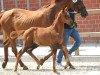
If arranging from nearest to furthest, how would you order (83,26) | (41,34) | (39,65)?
(41,34) < (39,65) < (83,26)

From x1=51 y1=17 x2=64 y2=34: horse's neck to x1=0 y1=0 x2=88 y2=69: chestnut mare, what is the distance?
15.0 inches

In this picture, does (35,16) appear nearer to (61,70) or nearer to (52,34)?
(52,34)

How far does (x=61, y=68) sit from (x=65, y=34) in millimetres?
777

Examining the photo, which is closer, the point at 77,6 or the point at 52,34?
the point at 52,34

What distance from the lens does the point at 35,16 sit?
9.05 metres

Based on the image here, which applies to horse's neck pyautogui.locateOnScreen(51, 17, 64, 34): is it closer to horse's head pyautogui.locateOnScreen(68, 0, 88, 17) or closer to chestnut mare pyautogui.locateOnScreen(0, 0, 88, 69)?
chestnut mare pyautogui.locateOnScreen(0, 0, 88, 69)

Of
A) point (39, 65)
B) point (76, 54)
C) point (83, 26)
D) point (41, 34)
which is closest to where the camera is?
point (41, 34)

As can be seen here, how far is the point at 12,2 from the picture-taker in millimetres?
13898

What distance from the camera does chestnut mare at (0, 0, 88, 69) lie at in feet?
29.3

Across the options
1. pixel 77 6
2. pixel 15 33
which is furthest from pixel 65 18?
pixel 15 33

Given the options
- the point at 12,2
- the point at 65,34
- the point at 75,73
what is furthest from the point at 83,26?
the point at 75,73

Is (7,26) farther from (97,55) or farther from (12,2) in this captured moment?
(12,2)

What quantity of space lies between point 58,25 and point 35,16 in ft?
2.54

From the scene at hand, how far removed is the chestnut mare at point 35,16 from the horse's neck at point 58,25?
1.25 feet
